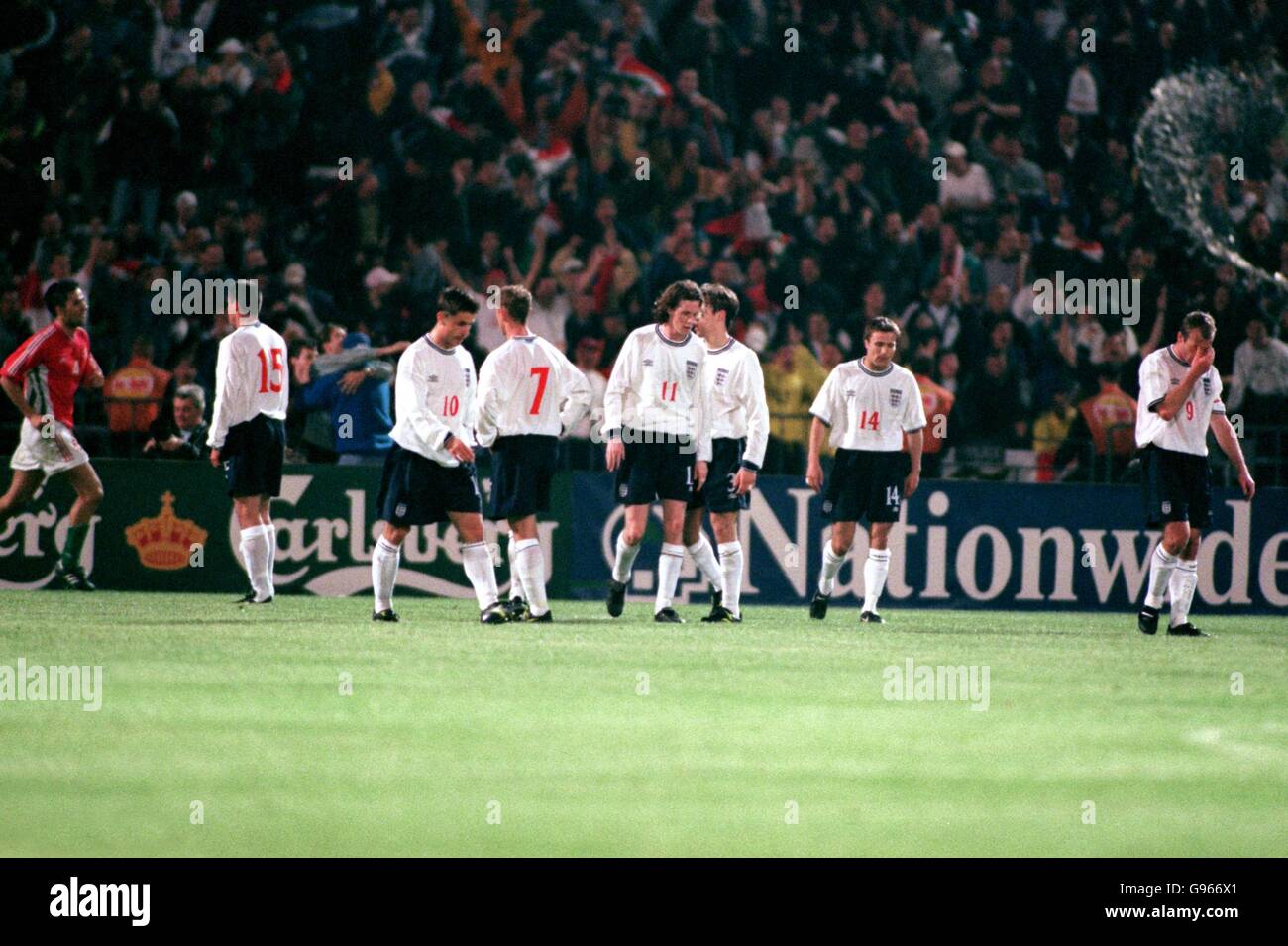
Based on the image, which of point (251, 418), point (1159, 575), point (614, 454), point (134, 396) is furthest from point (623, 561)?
point (134, 396)

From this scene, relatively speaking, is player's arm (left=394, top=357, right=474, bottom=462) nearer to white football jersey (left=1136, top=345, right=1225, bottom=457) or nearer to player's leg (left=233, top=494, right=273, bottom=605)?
player's leg (left=233, top=494, right=273, bottom=605)

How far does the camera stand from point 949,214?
2025cm

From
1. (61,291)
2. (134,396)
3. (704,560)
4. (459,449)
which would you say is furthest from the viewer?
(134,396)

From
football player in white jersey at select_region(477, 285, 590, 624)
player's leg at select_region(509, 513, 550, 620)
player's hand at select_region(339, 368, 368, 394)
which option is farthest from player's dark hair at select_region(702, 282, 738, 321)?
player's hand at select_region(339, 368, 368, 394)

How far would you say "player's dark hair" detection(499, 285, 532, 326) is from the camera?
12711 millimetres

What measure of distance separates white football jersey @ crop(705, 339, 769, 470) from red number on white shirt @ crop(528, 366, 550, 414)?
135 centimetres

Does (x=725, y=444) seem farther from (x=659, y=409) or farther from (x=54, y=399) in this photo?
(x=54, y=399)

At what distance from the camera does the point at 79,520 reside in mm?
15234

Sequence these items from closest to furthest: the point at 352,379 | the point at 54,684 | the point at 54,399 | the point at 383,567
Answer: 1. the point at 54,684
2. the point at 383,567
3. the point at 54,399
4. the point at 352,379

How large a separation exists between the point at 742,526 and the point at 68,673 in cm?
840

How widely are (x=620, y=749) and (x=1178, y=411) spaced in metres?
7.70

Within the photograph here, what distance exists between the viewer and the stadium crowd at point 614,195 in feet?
57.8

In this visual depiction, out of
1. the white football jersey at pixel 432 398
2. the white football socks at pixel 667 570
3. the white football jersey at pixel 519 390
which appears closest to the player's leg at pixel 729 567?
the white football socks at pixel 667 570

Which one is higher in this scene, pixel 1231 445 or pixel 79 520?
pixel 1231 445
